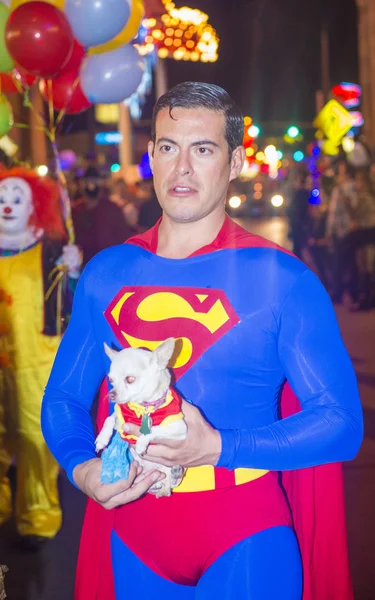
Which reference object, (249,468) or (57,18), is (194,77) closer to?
(57,18)

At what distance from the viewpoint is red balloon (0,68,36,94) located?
4.75m

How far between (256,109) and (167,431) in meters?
51.8

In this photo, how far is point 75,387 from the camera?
1844 mm

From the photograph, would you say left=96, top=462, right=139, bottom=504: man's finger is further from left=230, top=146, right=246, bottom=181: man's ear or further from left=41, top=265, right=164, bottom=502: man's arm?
left=230, top=146, right=246, bottom=181: man's ear

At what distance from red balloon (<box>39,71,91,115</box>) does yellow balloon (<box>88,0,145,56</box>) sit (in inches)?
12.6

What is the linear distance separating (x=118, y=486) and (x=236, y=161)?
33.1 inches

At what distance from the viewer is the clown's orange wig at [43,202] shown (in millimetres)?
4340

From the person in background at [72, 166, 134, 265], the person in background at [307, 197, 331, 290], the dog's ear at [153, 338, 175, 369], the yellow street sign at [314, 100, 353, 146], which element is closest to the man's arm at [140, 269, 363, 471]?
the dog's ear at [153, 338, 175, 369]

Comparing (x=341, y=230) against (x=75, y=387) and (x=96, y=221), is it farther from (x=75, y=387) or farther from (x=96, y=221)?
(x=75, y=387)

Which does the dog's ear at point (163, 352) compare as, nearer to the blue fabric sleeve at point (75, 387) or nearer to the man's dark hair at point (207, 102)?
the blue fabric sleeve at point (75, 387)

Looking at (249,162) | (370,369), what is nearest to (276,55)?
(249,162)

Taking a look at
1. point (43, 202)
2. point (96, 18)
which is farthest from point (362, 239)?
point (96, 18)

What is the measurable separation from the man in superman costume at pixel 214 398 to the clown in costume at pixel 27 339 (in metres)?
2.41

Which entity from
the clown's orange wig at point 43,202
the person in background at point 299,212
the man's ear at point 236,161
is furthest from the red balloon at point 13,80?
the person in background at point 299,212
